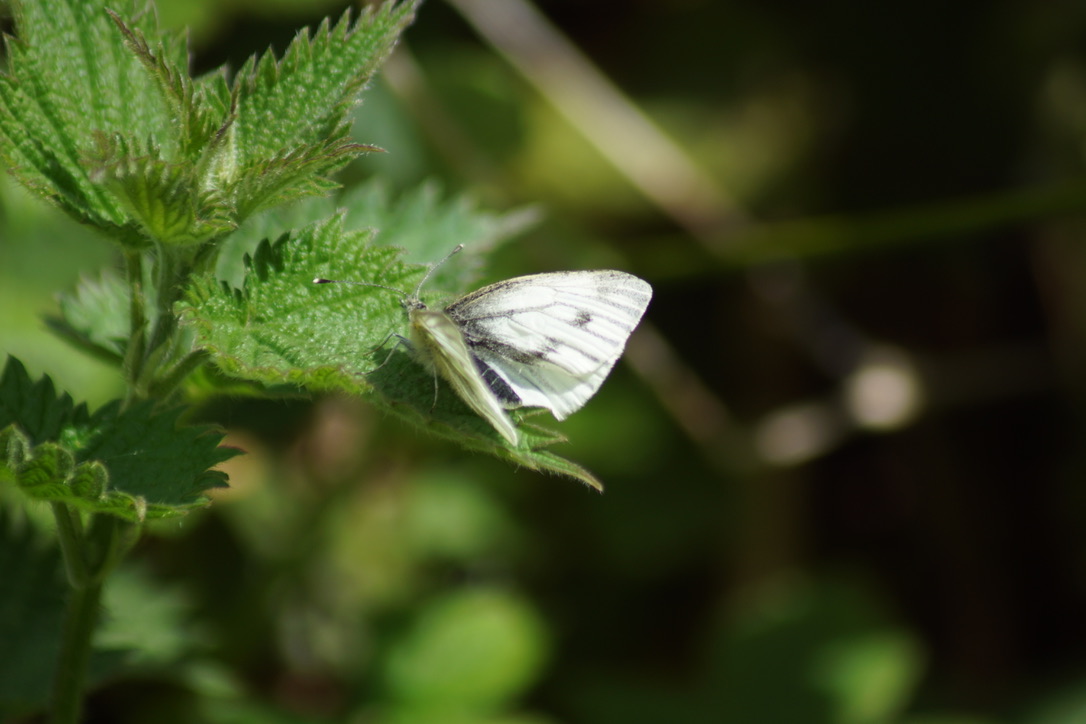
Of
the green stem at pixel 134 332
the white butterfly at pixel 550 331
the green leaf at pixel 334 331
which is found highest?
the white butterfly at pixel 550 331

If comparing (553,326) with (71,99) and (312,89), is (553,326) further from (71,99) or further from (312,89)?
(71,99)

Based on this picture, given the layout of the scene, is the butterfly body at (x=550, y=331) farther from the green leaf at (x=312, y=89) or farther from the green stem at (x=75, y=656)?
the green stem at (x=75, y=656)

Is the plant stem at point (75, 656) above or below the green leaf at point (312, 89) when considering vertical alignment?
below

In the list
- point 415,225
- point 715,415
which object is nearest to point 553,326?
point 415,225

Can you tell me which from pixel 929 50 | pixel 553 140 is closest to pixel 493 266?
pixel 553 140

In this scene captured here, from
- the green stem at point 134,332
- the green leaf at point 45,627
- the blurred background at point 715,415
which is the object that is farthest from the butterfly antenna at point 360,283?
the blurred background at point 715,415

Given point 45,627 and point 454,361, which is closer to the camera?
point 454,361

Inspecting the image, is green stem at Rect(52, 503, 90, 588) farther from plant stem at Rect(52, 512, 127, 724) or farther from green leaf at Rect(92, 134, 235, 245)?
green leaf at Rect(92, 134, 235, 245)

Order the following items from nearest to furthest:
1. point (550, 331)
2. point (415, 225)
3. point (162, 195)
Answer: point (162, 195) < point (550, 331) < point (415, 225)
